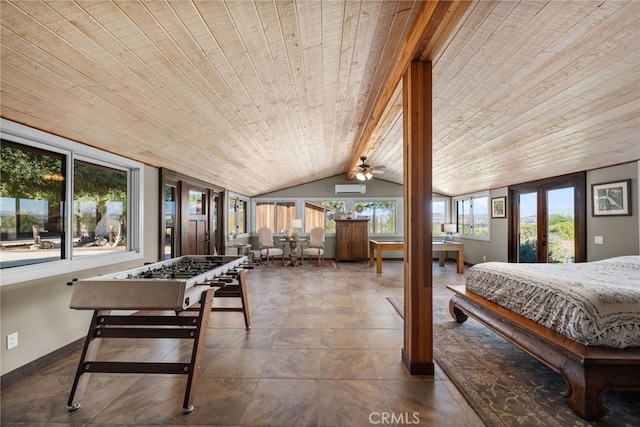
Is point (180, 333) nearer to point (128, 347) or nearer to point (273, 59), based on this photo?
point (128, 347)

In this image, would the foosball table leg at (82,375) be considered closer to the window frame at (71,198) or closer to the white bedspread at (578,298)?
the window frame at (71,198)

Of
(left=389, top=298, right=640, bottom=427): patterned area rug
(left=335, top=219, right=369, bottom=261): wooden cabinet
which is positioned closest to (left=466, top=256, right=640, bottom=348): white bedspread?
(left=389, top=298, right=640, bottom=427): patterned area rug

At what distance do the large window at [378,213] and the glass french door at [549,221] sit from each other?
3.21 m

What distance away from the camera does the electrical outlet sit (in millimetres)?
2021

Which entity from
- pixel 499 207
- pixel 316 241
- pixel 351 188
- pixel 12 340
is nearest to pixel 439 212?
pixel 499 207

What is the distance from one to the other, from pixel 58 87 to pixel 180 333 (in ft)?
5.94

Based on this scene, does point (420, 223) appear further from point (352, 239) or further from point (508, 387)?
point (352, 239)

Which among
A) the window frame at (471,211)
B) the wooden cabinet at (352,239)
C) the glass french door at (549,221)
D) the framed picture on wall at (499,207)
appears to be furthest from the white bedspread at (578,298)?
the wooden cabinet at (352,239)

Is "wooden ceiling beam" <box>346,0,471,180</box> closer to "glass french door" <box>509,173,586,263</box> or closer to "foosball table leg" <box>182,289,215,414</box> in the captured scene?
"foosball table leg" <box>182,289,215,414</box>

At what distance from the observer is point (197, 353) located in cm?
187

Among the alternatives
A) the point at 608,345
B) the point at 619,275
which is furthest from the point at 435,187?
the point at 608,345

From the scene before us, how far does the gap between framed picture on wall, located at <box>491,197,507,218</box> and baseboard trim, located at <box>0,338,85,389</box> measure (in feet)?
24.2

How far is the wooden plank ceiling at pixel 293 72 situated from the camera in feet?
5.02

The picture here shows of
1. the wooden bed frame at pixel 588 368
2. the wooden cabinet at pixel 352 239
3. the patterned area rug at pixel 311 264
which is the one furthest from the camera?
the wooden cabinet at pixel 352 239
